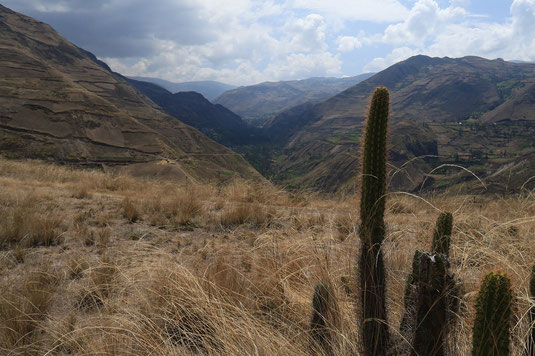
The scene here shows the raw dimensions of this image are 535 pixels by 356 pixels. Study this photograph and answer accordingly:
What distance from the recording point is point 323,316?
2.18 metres

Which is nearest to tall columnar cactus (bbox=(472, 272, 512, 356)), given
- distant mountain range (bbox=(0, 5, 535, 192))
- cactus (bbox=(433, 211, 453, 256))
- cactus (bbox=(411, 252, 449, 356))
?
cactus (bbox=(411, 252, 449, 356))

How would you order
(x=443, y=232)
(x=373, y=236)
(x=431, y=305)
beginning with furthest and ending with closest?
(x=443, y=232) → (x=373, y=236) → (x=431, y=305)

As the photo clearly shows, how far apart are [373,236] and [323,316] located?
2.43 feet

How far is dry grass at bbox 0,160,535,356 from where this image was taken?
6.86ft

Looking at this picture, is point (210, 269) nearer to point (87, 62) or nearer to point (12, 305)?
point (12, 305)

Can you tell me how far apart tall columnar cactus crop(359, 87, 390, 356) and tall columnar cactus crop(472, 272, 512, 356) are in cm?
57

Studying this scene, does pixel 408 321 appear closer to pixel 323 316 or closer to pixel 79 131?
pixel 323 316

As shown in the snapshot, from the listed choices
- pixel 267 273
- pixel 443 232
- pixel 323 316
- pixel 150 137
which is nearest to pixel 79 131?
pixel 150 137

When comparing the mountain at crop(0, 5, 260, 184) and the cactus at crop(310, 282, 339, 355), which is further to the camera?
the mountain at crop(0, 5, 260, 184)

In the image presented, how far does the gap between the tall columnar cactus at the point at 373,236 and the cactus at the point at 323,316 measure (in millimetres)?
311

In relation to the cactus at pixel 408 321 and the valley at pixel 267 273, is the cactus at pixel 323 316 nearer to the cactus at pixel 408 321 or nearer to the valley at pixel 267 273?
the valley at pixel 267 273

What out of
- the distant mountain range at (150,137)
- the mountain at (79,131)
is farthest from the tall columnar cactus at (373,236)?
the mountain at (79,131)

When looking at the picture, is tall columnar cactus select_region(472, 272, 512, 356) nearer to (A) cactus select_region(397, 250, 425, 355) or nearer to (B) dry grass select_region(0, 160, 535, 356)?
(A) cactus select_region(397, 250, 425, 355)

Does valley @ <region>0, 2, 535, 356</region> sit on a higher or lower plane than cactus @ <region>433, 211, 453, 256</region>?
lower
